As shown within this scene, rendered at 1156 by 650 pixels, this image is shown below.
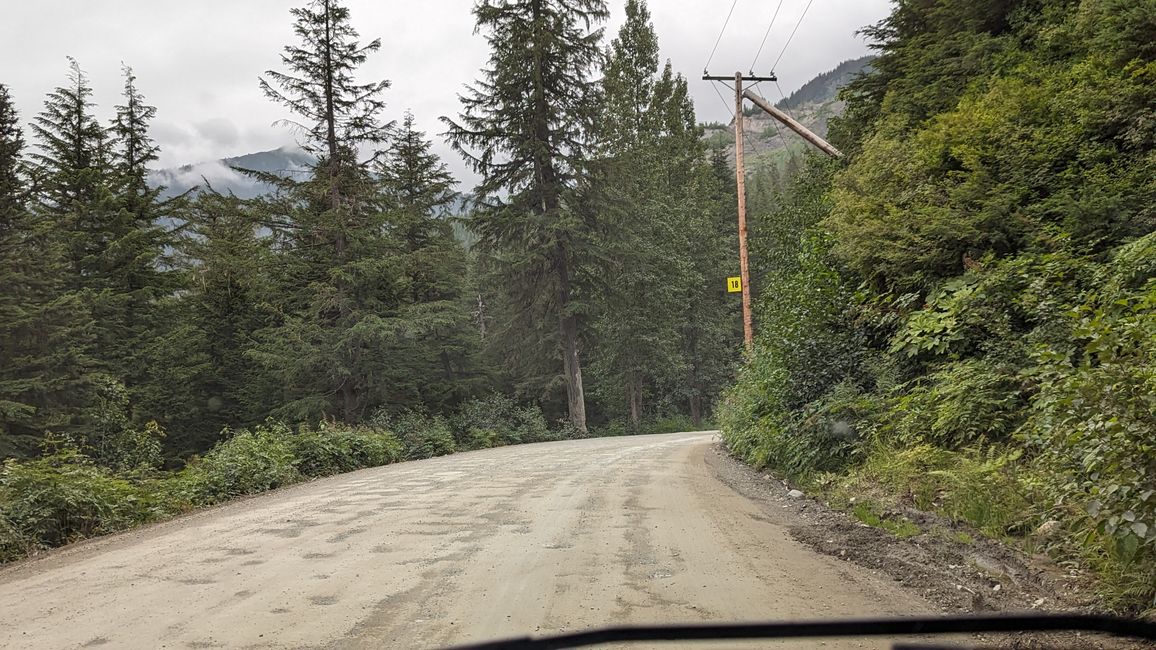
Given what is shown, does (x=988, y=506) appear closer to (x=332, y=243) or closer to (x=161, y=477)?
(x=161, y=477)

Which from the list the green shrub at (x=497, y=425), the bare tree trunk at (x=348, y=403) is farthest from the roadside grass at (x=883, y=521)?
the bare tree trunk at (x=348, y=403)

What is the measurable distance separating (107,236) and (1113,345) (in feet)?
95.1

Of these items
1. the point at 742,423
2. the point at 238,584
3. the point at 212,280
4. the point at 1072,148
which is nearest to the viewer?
the point at 238,584

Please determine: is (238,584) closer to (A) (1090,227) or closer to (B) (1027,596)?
(B) (1027,596)

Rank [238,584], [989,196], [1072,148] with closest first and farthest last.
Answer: [238,584] → [1072,148] → [989,196]

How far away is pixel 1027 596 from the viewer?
4.09 metres

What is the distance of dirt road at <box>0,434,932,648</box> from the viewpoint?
396 cm

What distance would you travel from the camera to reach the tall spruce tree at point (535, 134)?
25.7 m

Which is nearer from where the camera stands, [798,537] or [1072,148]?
[798,537]

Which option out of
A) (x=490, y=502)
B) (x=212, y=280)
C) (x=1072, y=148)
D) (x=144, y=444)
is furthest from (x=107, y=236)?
(x=1072, y=148)

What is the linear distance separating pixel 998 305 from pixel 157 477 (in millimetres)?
13942

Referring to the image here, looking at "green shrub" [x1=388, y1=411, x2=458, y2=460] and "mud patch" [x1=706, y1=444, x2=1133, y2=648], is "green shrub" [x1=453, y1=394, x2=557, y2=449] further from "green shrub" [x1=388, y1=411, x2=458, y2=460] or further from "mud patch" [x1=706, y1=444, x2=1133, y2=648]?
"mud patch" [x1=706, y1=444, x2=1133, y2=648]

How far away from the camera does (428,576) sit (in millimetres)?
4934

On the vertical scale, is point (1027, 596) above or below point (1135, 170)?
below
